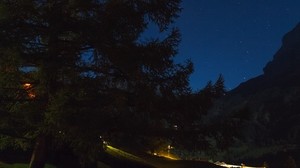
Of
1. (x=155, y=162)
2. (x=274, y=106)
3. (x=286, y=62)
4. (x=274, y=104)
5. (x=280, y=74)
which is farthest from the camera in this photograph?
(x=286, y=62)

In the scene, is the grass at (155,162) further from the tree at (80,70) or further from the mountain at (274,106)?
the mountain at (274,106)

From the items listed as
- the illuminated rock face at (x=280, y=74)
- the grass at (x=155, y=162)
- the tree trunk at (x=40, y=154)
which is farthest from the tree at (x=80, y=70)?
the illuminated rock face at (x=280, y=74)

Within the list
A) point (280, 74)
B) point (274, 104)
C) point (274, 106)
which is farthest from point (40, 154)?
point (280, 74)

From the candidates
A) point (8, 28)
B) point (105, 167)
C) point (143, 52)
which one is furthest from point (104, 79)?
point (105, 167)

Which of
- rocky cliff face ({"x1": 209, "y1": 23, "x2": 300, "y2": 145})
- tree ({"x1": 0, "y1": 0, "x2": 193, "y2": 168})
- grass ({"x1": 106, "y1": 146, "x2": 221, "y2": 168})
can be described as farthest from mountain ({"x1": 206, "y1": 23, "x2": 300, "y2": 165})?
tree ({"x1": 0, "y1": 0, "x2": 193, "y2": 168})

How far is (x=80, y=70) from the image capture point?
48.6 feet

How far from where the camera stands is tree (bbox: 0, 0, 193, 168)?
13438mm

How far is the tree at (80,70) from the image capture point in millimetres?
13438

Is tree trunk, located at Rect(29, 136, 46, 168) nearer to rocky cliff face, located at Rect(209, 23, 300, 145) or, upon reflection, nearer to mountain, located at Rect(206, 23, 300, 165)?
mountain, located at Rect(206, 23, 300, 165)

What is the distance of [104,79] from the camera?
14.8 m

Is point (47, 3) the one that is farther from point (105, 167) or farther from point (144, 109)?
point (105, 167)

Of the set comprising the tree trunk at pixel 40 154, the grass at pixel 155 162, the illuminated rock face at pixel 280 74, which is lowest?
the tree trunk at pixel 40 154

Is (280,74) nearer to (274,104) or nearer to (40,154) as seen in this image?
(274,104)

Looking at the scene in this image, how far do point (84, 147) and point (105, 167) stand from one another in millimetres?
8035
